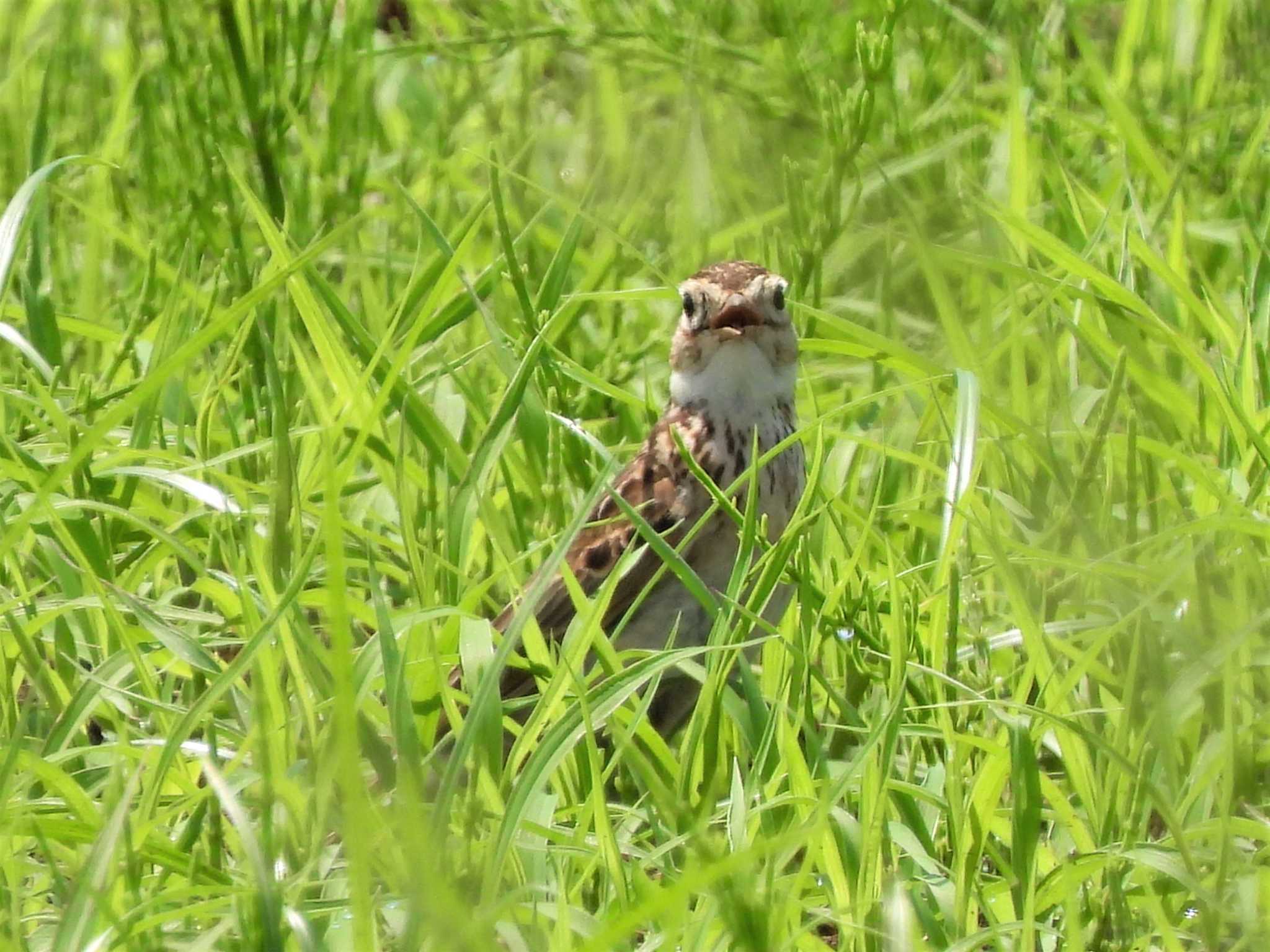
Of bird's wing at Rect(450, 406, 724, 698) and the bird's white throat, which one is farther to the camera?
the bird's white throat

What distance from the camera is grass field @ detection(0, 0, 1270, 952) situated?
2979mm

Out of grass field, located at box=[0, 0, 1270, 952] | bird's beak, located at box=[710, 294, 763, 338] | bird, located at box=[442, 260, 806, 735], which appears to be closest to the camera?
grass field, located at box=[0, 0, 1270, 952]

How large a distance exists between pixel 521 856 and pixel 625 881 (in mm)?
212

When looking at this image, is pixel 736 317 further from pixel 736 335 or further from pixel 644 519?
pixel 644 519

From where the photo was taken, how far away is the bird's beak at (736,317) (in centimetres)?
452

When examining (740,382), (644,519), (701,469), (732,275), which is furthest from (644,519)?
(732,275)

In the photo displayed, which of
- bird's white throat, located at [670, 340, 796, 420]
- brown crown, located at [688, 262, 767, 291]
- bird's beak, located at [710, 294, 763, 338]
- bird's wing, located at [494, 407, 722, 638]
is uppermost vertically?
brown crown, located at [688, 262, 767, 291]

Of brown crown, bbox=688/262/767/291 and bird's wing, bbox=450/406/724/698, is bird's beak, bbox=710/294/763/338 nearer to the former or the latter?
brown crown, bbox=688/262/767/291

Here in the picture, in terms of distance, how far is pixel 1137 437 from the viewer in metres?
4.08

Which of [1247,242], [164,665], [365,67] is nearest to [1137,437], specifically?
[1247,242]

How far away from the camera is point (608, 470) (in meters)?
3.38

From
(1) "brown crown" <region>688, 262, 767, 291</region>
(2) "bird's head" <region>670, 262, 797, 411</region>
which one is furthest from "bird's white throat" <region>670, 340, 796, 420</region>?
(1) "brown crown" <region>688, 262, 767, 291</region>

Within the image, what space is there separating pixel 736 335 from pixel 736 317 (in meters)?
0.04

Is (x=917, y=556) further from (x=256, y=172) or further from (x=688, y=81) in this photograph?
(x=256, y=172)
